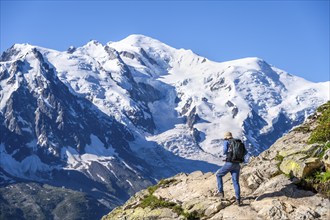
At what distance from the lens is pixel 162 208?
98.7 ft

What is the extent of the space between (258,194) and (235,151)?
2.60 meters

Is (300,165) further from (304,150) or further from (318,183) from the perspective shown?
(304,150)

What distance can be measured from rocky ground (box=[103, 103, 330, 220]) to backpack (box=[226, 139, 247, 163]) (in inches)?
82.2

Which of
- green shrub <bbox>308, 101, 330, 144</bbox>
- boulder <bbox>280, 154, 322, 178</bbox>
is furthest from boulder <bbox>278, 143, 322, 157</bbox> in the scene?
green shrub <bbox>308, 101, 330, 144</bbox>

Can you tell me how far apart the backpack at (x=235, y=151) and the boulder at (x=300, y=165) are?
9.74 feet

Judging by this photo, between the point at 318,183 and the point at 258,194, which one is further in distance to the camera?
the point at 258,194

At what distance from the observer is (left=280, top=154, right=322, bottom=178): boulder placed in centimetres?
2850

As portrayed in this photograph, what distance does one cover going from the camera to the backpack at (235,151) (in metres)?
28.3

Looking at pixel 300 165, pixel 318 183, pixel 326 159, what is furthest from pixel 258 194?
pixel 326 159

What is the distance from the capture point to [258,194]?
28.7 metres

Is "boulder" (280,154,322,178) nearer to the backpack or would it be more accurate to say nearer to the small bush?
the small bush

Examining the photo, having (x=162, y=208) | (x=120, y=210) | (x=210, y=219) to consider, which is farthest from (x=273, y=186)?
(x=120, y=210)

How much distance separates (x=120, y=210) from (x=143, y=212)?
3.31 metres

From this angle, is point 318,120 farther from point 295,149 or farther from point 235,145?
point 235,145
